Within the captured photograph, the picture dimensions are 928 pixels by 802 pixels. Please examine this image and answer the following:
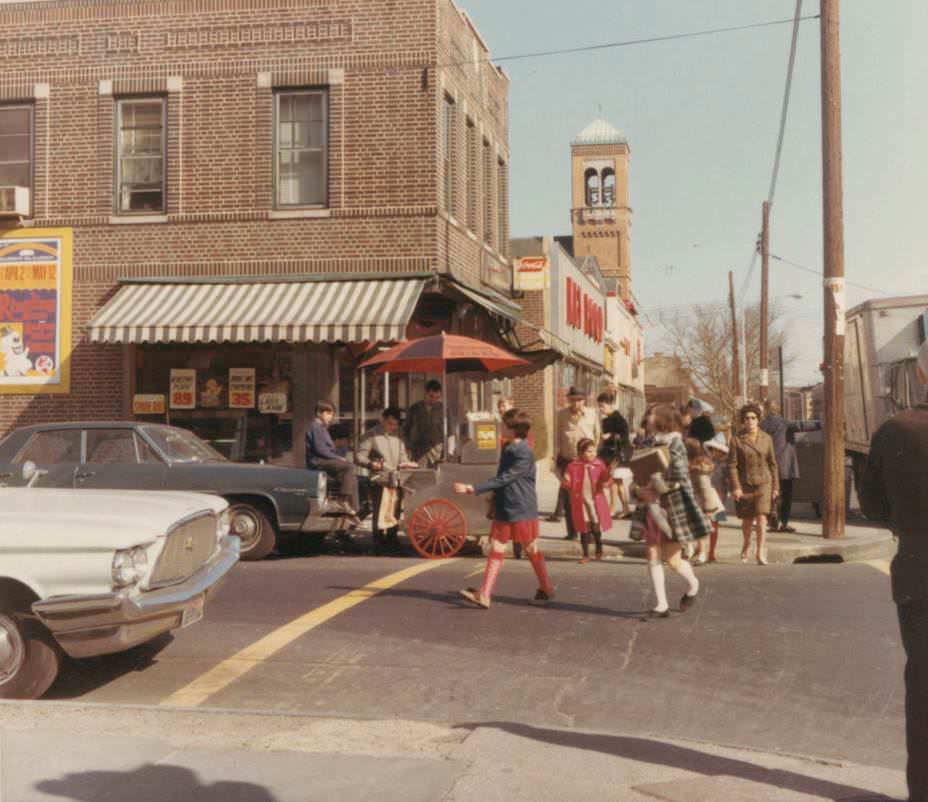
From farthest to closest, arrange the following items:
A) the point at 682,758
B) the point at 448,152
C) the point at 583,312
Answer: the point at 583,312 < the point at 448,152 < the point at 682,758

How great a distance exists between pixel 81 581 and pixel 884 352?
1475 centimetres

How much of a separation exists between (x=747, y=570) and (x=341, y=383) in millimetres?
8352

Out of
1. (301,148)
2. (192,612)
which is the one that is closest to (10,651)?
(192,612)

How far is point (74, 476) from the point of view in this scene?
1273cm

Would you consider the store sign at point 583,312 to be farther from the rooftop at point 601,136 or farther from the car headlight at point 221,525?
the rooftop at point 601,136

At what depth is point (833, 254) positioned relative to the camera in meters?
15.7

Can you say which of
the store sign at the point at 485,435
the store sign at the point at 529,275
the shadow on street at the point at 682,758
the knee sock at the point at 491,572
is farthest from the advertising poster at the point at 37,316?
the shadow on street at the point at 682,758

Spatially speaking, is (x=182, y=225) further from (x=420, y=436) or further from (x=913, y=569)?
(x=913, y=569)

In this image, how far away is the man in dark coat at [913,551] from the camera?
4.53 m

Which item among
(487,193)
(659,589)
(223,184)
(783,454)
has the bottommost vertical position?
(659,589)

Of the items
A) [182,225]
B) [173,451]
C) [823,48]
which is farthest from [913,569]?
[182,225]

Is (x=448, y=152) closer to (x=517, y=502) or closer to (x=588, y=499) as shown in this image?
(x=588, y=499)

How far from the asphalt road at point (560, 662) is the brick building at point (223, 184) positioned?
8.17 m

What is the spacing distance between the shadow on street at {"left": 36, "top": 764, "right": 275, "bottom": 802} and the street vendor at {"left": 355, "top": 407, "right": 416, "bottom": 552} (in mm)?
8672
